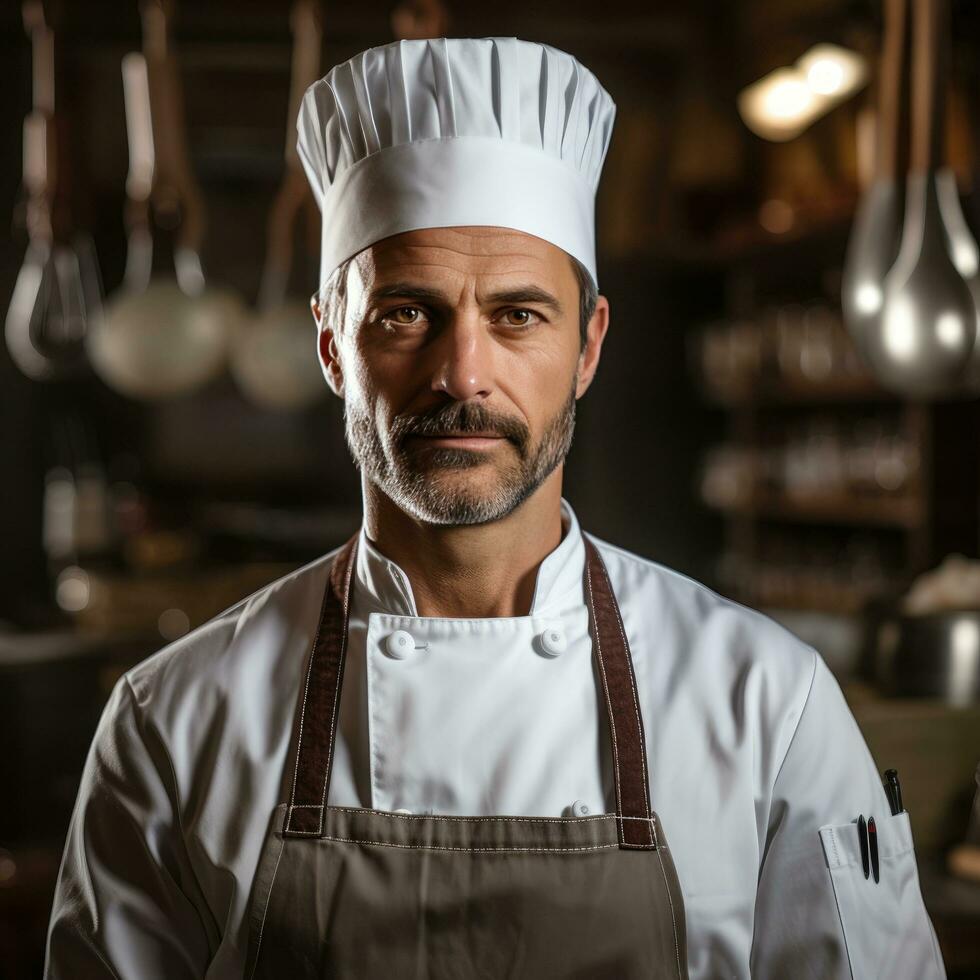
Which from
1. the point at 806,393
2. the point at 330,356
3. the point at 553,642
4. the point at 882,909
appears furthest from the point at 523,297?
the point at 806,393

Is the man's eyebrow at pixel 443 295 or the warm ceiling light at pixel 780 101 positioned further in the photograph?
the warm ceiling light at pixel 780 101

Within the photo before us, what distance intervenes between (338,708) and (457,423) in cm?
33

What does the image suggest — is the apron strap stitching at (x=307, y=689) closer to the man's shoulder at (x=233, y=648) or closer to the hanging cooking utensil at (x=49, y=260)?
the man's shoulder at (x=233, y=648)

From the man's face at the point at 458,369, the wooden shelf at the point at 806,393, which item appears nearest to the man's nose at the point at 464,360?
the man's face at the point at 458,369

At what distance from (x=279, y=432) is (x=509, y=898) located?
4728mm

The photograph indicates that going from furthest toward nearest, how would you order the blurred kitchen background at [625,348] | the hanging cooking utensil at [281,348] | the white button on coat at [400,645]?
the hanging cooking utensil at [281,348] → the blurred kitchen background at [625,348] → the white button on coat at [400,645]

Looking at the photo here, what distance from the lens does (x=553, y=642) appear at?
1.27 m

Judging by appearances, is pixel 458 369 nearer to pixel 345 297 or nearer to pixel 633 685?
pixel 345 297

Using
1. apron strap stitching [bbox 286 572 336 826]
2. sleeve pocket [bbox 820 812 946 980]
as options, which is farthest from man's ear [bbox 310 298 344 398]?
→ sleeve pocket [bbox 820 812 946 980]

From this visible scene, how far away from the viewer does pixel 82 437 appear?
550cm

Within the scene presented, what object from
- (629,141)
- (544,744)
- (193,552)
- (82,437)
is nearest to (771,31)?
(629,141)

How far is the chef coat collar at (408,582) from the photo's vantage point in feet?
4.28

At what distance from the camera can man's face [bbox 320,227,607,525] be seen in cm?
120

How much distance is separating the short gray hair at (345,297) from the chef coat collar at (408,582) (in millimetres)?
236
